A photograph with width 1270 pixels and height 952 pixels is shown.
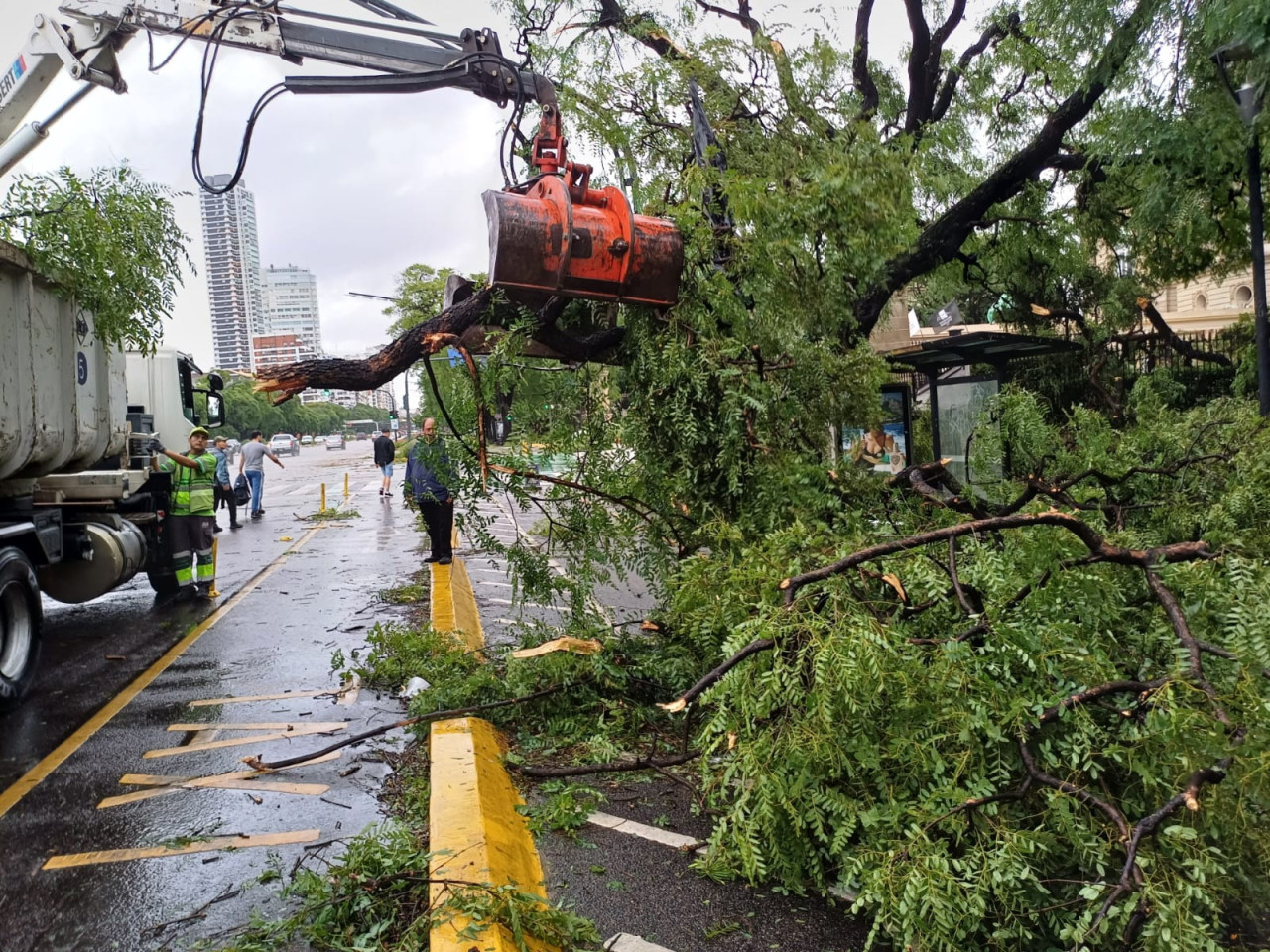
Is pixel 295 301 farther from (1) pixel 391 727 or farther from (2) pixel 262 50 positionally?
(1) pixel 391 727

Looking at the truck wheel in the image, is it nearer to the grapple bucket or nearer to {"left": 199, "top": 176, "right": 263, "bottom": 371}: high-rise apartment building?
{"left": 199, "top": 176, "right": 263, "bottom": 371}: high-rise apartment building

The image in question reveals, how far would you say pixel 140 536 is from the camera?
30.0 feet

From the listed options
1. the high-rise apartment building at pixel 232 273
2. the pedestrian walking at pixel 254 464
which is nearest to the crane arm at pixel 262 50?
the high-rise apartment building at pixel 232 273

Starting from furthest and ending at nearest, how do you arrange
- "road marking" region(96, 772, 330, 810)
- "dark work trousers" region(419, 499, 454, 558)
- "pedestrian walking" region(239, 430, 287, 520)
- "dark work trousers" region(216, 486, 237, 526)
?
1. "pedestrian walking" region(239, 430, 287, 520)
2. "dark work trousers" region(216, 486, 237, 526)
3. "dark work trousers" region(419, 499, 454, 558)
4. "road marking" region(96, 772, 330, 810)

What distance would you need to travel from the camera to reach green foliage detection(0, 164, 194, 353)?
7.14m

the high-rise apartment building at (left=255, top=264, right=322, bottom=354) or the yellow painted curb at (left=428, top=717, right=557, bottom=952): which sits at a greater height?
the high-rise apartment building at (left=255, top=264, right=322, bottom=354)

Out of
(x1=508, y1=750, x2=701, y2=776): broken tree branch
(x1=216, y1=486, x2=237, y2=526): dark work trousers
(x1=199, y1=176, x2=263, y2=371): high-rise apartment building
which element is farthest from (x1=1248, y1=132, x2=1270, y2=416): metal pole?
(x1=216, y1=486, x2=237, y2=526): dark work trousers

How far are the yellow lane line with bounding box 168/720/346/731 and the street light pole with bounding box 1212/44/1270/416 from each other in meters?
7.91

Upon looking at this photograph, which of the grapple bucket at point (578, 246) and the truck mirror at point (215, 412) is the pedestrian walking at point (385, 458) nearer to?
the truck mirror at point (215, 412)

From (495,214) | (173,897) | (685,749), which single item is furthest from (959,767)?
(495,214)

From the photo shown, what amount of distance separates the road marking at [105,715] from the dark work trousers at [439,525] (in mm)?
2259

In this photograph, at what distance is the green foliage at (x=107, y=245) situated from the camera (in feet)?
23.4

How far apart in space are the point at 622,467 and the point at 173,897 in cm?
329

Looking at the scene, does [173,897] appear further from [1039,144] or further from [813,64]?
[1039,144]
